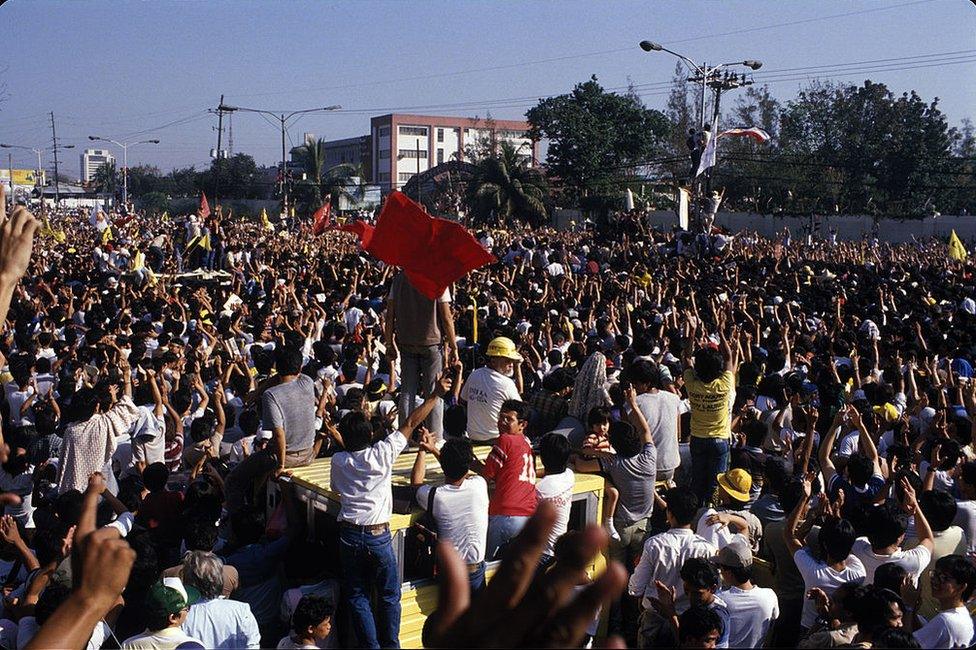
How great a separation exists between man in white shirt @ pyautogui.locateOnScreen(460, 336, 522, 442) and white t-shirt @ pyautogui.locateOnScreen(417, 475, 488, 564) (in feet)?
4.29

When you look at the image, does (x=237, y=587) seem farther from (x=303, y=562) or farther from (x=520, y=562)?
(x=520, y=562)

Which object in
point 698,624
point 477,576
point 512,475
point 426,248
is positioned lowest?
point 477,576

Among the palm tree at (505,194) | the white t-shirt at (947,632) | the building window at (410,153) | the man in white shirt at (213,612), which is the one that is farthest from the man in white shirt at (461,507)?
the building window at (410,153)

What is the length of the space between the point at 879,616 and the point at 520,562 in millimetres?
3144

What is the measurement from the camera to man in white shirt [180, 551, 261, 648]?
432 cm

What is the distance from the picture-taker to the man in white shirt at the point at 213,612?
4.32 m

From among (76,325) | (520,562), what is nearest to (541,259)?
(76,325)

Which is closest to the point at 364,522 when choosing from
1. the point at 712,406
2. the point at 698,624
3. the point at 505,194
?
the point at 698,624

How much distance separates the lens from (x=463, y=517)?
16.5ft

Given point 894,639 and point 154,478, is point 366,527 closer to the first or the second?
point 154,478

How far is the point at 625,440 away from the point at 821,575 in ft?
5.03

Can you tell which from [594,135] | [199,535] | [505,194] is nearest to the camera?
[199,535]

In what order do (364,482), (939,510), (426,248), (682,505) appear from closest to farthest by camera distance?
1. (364,482)
2. (682,505)
3. (939,510)
4. (426,248)

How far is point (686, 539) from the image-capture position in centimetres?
509
